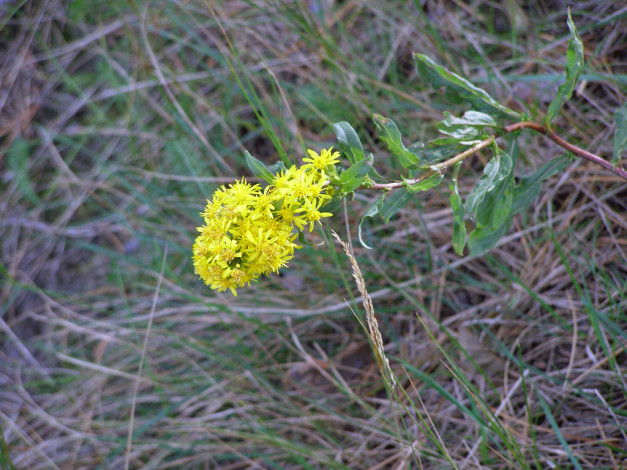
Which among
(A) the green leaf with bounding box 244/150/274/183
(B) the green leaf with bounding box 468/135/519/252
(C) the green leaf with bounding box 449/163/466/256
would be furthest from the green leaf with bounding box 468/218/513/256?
(A) the green leaf with bounding box 244/150/274/183

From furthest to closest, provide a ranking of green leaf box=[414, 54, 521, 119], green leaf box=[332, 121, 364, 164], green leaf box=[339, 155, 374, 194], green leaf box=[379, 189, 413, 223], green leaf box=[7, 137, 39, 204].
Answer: green leaf box=[7, 137, 39, 204], green leaf box=[414, 54, 521, 119], green leaf box=[379, 189, 413, 223], green leaf box=[332, 121, 364, 164], green leaf box=[339, 155, 374, 194]

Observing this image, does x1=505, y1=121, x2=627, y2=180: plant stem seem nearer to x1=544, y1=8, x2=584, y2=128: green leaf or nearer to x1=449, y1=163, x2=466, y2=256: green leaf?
x1=544, y1=8, x2=584, y2=128: green leaf

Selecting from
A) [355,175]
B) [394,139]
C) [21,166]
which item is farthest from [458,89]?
[21,166]

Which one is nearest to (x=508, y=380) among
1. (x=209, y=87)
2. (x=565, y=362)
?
(x=565, y=362)

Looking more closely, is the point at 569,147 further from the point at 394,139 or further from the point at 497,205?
the point at 394,139

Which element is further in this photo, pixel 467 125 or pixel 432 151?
pixel 432 151
